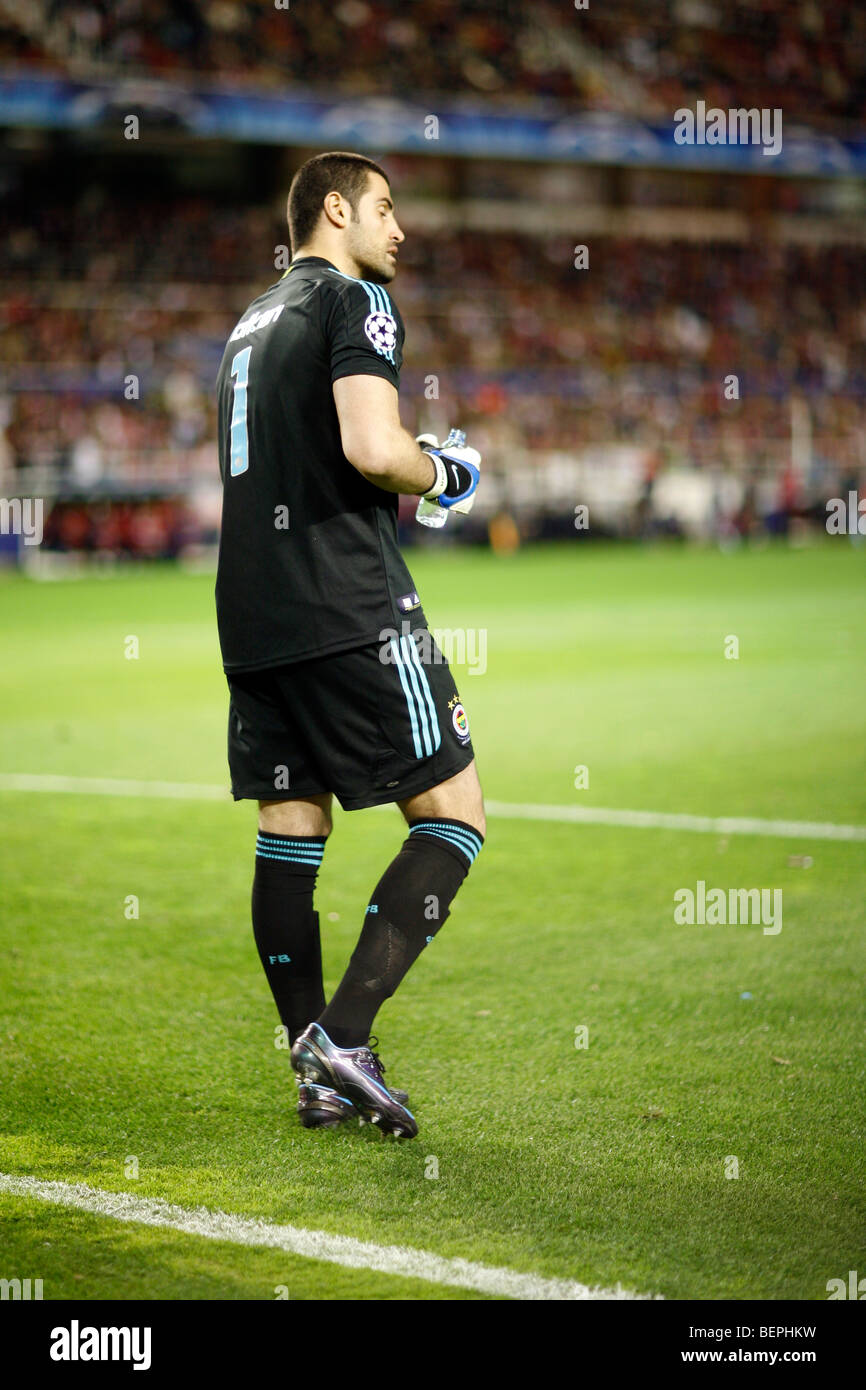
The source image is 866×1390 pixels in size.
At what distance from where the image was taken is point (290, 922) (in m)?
3.75

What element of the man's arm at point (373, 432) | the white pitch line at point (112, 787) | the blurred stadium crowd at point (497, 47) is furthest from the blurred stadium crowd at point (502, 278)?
the man's arm at point (373, 432)

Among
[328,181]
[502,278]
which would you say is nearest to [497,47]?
[502,278]

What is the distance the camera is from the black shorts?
3508 millimetres

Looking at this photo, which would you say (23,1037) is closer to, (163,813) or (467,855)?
(467,855)

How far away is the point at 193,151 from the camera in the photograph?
35.5m

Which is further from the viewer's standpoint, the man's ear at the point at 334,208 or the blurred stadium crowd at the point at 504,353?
the blurred stadium crowd at the point at 504,353

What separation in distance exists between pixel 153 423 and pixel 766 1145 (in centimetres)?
2760

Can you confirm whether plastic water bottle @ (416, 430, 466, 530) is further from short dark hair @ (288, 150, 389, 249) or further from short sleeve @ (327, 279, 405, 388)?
short dark hair @ (288, 150, 389, 249)

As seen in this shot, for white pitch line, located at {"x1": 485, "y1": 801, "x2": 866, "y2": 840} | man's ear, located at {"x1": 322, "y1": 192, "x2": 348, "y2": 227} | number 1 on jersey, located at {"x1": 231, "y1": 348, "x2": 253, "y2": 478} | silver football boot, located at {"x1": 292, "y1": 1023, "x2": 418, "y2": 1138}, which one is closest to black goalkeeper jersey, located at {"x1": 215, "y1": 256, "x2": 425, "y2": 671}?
number 1 on jersey, located at {"x1": 231, "y1": 348, "x2": 253, "y2": 478}

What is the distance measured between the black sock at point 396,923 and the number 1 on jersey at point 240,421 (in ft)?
3.13

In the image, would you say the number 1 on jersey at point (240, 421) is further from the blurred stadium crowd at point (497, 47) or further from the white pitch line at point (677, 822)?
the blurred stadium crowd at point (497, 47)

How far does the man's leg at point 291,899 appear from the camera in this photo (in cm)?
373

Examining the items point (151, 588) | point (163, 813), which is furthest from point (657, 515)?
point (163, 813)

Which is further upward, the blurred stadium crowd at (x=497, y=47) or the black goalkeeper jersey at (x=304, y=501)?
the blurred stadium crowd at (x=497, y=47)
